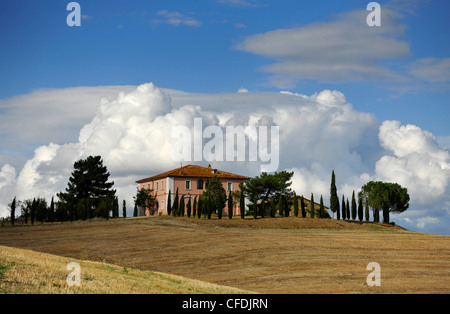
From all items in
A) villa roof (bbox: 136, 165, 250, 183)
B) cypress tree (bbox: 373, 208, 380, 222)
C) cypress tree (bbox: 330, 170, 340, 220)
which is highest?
villa roof (bbox: 136, 165, 250, 183)

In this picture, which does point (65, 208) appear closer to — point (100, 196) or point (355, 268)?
point (100, 196)

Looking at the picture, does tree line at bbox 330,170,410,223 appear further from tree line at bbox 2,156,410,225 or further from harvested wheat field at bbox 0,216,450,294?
harvested wheat field at bbox 0,216,450,294

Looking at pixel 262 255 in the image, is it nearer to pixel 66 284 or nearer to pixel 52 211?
pixel 66 284

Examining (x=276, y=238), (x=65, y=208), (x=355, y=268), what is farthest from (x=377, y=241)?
(x=65, y=208)

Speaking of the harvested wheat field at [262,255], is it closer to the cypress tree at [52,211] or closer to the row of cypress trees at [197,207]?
the row of cypress trees at [197,207]

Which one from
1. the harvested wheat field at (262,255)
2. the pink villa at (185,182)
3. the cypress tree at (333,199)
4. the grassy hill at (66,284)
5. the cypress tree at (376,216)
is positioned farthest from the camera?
the pink villa at (185,182)

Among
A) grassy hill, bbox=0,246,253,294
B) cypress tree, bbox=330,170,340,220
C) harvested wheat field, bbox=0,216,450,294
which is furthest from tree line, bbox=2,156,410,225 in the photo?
grassy hill, bbox=0,246,253,294

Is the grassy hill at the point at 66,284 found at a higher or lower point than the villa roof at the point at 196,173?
lower

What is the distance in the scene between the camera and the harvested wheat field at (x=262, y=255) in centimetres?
2773

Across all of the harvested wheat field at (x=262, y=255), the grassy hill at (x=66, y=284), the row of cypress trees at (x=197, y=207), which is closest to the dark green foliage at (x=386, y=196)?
the row of cypress trees at (x=197, y=207)

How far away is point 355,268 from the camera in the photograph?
3125cm

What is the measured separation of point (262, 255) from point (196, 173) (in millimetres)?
49284

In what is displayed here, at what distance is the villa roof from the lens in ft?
273
